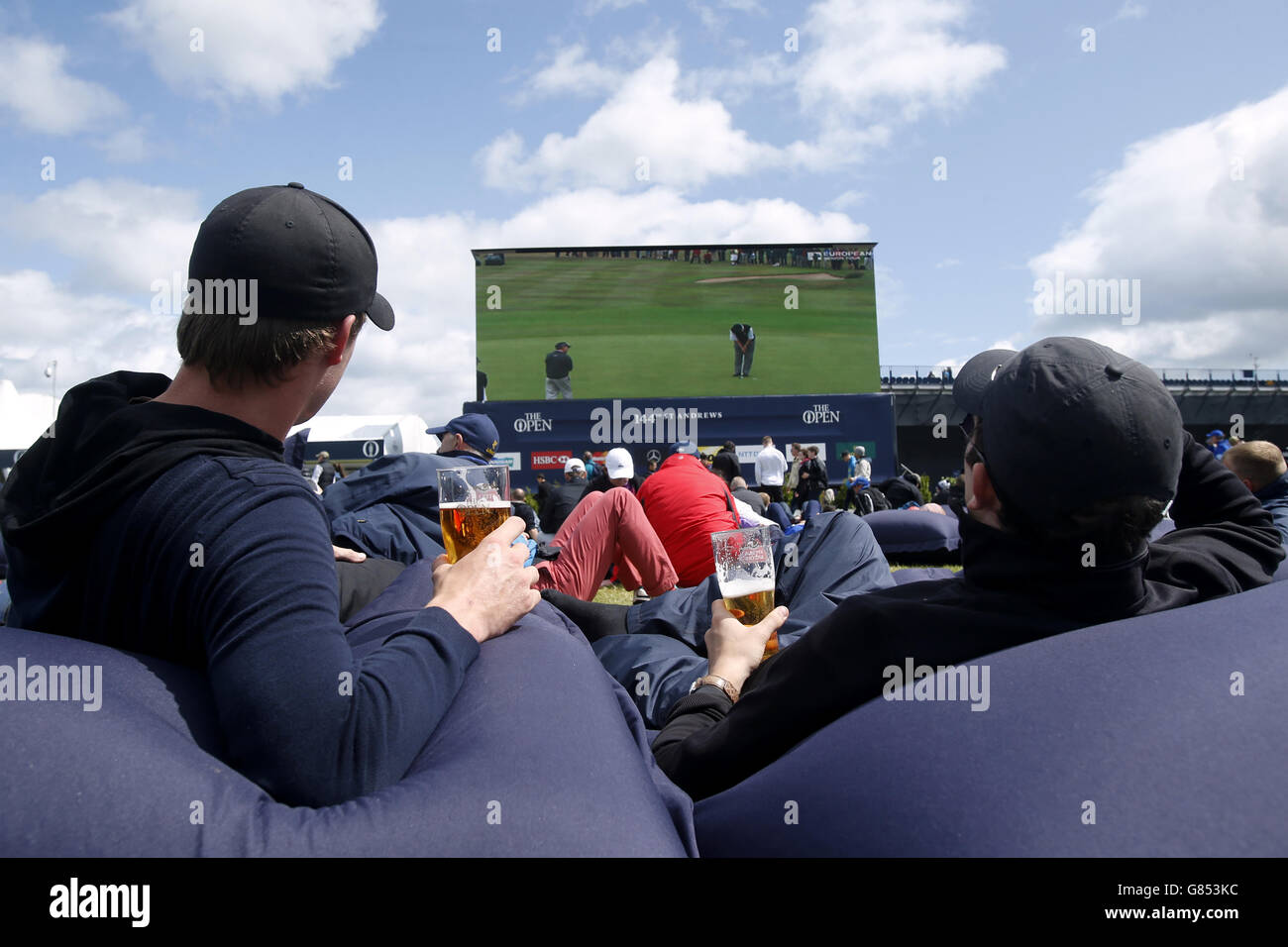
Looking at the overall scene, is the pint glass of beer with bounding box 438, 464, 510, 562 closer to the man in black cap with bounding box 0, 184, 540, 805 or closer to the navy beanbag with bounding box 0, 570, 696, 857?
the man in black cap with bounding box 0, 184, 540, 805

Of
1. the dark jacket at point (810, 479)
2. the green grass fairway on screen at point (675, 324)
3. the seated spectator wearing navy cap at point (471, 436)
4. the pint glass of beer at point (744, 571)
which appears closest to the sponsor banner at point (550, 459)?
the green grass fairway on screen at point (675, 324)

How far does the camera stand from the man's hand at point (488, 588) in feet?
4.73

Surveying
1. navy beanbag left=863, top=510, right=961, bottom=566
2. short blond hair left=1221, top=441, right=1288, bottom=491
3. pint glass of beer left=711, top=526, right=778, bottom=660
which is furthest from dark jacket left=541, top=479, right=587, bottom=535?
pint glass of beer left=711, top=526, right=778, bottom=660

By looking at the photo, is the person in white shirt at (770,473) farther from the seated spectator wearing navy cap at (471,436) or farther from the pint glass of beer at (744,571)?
the pint glass of beer at (744,571)

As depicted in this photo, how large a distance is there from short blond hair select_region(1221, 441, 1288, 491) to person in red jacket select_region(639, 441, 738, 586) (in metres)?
2.55

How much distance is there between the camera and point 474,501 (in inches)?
69.1

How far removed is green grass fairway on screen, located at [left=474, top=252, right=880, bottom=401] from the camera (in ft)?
68.5

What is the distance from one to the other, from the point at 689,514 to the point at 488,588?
3661 millimetres

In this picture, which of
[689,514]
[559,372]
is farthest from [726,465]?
[559,372]

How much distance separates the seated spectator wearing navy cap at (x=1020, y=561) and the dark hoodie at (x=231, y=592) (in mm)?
554

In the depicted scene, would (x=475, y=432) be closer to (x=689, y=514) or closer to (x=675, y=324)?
(x=689, y=514)
